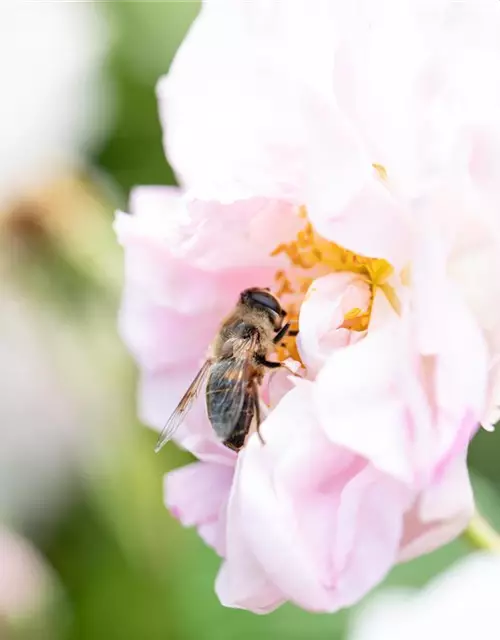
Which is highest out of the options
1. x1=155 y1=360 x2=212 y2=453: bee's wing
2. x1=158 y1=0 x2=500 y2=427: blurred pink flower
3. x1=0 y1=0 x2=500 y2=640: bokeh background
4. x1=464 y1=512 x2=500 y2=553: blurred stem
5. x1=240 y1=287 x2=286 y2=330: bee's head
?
x1=158 y1=0 x2=500 y2=427: blurred pink flower

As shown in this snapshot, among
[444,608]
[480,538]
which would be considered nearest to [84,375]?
[444,608]

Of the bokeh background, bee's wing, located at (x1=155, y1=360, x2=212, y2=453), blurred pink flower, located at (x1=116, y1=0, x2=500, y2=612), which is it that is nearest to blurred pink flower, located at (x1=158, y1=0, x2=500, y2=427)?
blurred pink flower, located at (x1=116, y1=0, x2=500, y2=612)

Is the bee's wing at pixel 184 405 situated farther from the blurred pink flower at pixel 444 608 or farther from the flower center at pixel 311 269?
the blurred pink flower at pixel 444 608

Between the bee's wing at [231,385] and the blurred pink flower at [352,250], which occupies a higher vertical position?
the blurred pink flower at [352,250]

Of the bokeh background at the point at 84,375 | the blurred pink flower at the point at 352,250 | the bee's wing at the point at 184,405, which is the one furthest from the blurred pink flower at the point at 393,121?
the bokeh background at the point at 84,375

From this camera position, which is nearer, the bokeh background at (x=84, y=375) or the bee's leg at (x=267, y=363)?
the bee's leg at (x=267, y=363)

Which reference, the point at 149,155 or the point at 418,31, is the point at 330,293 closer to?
the point at 418,31

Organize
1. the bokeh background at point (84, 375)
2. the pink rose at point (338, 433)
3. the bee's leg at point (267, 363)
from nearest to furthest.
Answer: the pink rose at point (338, 433)
the bee's leg at point (267, 363)
the bokeh background at point (84, 375)

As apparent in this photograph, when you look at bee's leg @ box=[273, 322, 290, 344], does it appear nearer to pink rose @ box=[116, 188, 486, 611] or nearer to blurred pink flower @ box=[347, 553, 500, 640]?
pink rose @ box=[116, 188, 486, 611]
